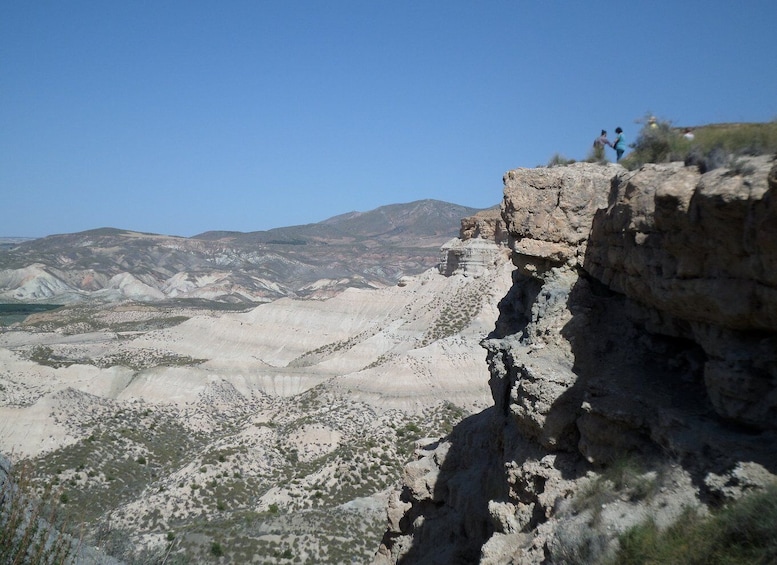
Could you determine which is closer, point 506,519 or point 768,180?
point 768,180

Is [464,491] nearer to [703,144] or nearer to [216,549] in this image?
[703,144]

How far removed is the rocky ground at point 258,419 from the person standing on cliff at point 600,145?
423 inches

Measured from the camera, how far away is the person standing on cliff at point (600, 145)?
10796 millimetres

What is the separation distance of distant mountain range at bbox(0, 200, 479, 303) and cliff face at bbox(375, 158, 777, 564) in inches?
3921

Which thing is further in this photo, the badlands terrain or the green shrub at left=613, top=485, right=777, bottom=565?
the badlands terrain

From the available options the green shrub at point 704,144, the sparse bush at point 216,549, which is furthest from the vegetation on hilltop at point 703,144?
the sparse bush at point 216,549

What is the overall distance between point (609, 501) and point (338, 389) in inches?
1014

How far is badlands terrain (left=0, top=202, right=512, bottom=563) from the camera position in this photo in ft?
60.7

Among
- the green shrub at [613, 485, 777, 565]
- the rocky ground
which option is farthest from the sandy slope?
the green shrub at [613, 485, 777, 565]

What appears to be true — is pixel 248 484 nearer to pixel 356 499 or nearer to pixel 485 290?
pixel 356 499

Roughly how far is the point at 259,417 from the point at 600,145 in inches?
941

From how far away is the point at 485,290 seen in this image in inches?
1543

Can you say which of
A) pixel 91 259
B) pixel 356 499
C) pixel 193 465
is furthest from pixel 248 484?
pixel 91 259

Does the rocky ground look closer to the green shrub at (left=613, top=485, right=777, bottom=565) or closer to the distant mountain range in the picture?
the green shrub at (left=613, top=485, right=777, bottom=565)
